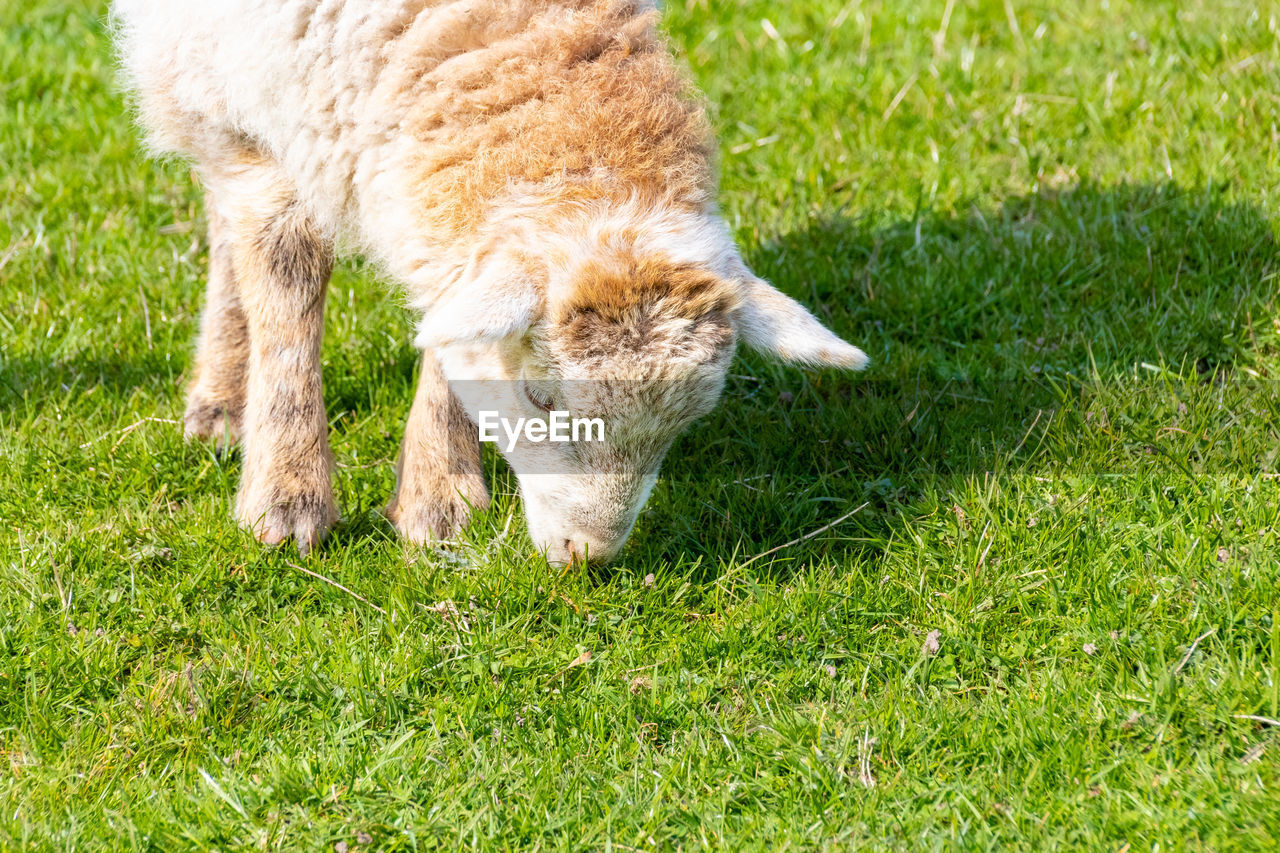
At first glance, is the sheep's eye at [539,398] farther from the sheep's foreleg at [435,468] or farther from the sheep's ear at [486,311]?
the sheep's foreleg at [435,468]

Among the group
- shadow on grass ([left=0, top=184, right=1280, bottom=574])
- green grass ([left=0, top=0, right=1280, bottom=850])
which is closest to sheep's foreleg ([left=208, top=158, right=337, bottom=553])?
green grass ([left=0, top=0, right=1280, bottom=850])

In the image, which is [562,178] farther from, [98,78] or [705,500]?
[98,78]

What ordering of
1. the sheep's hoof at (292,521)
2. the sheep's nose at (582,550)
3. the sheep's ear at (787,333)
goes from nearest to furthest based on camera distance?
the sheep's ear at (787,333) → the sheep's nose at (582,550) → the sheep's hoof at (292,521)

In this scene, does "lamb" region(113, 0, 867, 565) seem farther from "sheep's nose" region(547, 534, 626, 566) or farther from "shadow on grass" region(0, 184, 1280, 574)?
"shadow on grass" region(0, 184, 1280, 574)

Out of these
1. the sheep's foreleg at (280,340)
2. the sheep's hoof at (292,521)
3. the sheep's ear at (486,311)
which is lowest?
the sheep's hoof at (292,521)

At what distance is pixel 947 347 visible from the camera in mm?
5059

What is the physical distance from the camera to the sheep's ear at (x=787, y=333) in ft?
11.6

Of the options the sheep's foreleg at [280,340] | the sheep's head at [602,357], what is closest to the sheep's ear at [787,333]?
the sheep's head at [602,357]

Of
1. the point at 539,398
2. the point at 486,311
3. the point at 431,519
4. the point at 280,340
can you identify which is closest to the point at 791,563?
the point at 539,398

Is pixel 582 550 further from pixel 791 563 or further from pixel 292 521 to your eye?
pixel 292 521

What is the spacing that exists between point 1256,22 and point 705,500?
4.54 m

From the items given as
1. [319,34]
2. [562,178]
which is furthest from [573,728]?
[319,34]

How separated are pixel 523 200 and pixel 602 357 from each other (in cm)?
50

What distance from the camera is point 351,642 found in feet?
11.8
